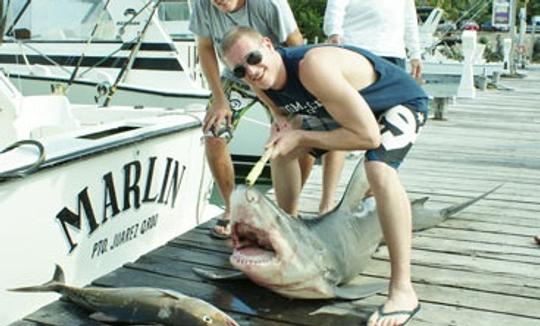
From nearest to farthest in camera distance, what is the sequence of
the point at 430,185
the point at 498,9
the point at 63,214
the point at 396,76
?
the point at 396,76
the point at 63,214
the point at 430,185
the point at 498,9

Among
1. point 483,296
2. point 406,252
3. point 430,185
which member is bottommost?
point 430,185

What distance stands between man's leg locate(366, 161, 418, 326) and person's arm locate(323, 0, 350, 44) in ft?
6.09

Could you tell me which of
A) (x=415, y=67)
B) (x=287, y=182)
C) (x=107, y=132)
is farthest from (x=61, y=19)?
(x=287, y=182)

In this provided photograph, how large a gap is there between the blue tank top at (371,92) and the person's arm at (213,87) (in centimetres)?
82

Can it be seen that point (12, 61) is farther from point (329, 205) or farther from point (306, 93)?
point (306, 93)

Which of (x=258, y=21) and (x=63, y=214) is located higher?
(x=258, y=21)

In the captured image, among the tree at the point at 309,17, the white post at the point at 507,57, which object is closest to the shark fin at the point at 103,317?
the white post at the point at 507,57

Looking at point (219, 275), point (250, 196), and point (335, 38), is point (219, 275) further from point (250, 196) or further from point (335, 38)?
point (335, 38)

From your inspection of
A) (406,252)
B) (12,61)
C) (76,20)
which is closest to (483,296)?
(406,252)

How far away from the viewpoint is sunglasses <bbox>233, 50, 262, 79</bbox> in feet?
9.13

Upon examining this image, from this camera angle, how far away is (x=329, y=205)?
4.21 m

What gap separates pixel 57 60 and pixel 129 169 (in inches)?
262

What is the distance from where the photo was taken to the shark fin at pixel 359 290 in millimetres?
2998

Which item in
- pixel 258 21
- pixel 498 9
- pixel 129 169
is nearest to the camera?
pixel 258 21
